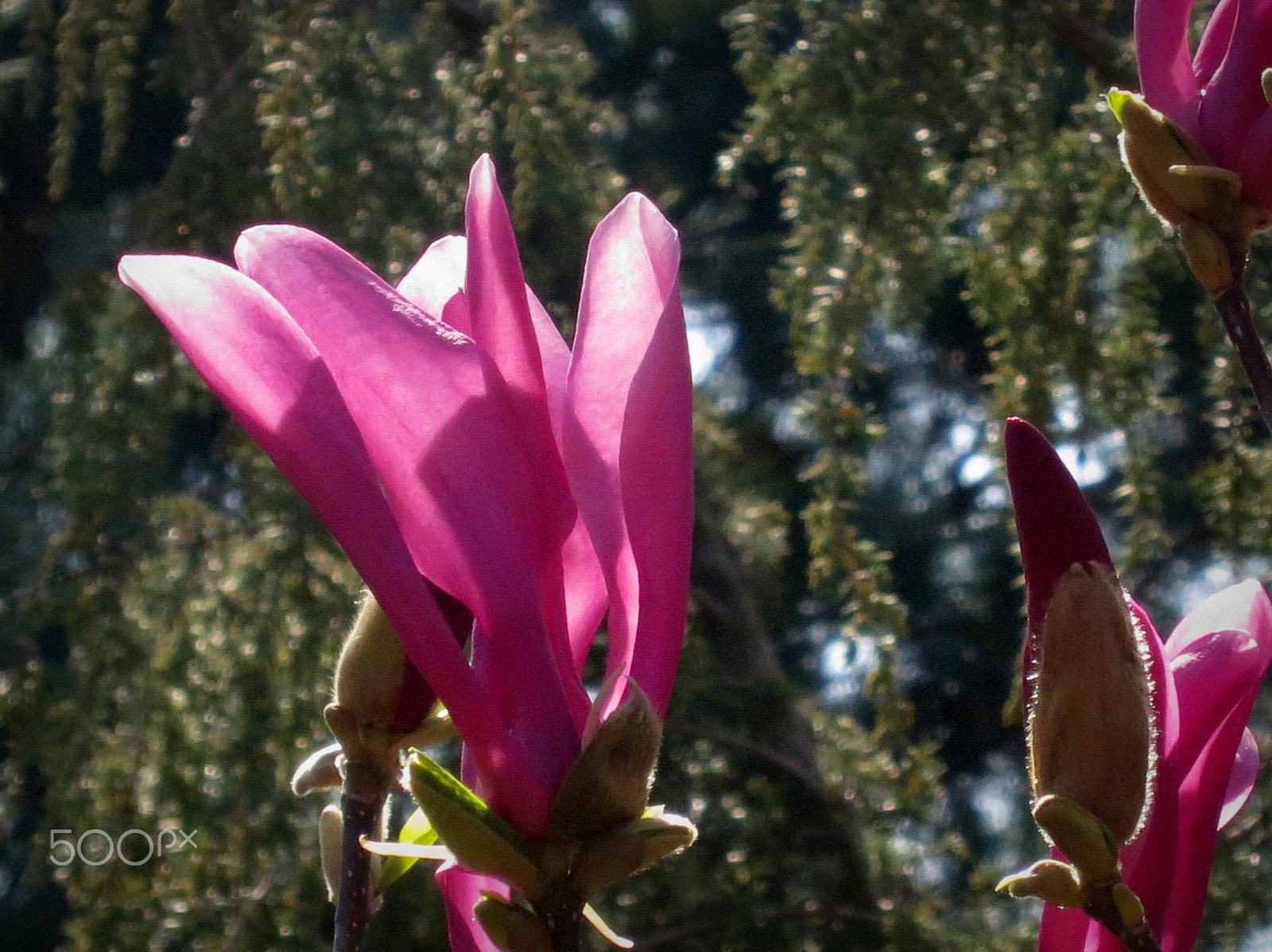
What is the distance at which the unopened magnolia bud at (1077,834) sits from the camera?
26 cm

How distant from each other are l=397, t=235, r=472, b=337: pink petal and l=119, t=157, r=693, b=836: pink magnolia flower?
4cm

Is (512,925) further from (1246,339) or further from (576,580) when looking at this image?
(1246,339)

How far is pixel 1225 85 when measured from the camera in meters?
0.34

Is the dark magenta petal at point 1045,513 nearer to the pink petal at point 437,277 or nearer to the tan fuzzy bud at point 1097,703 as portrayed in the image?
the tan fuzzy bud at point 1097,703

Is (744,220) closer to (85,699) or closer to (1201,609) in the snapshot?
(85,699)

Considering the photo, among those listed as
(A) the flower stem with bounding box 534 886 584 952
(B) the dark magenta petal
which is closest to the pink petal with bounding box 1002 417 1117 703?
(B) the dark magenta petal

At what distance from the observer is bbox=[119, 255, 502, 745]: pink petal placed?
0.78 ft

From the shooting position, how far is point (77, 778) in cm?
130

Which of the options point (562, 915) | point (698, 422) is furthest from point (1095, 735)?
point (698, 422)

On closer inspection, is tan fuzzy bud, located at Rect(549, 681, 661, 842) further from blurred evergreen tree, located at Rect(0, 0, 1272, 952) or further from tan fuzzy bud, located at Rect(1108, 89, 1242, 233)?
blurred evergreen tree, located at Rect(0, 0, 1272, 952)

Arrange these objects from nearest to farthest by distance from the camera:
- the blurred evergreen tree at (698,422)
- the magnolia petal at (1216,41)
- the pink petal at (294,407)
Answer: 1. the pink petal at (294,407)
2. the magnolia petal at (1216,41)
3. the blurred evergreen tree at (698,422)

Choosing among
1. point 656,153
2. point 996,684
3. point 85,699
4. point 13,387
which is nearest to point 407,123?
point 85,699

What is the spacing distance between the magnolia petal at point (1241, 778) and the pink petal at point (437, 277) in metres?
0.22

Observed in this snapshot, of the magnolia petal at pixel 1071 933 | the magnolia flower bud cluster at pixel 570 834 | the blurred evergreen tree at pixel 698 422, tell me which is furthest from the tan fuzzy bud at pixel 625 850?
the blurred evergreen tree at pixel 698 422
